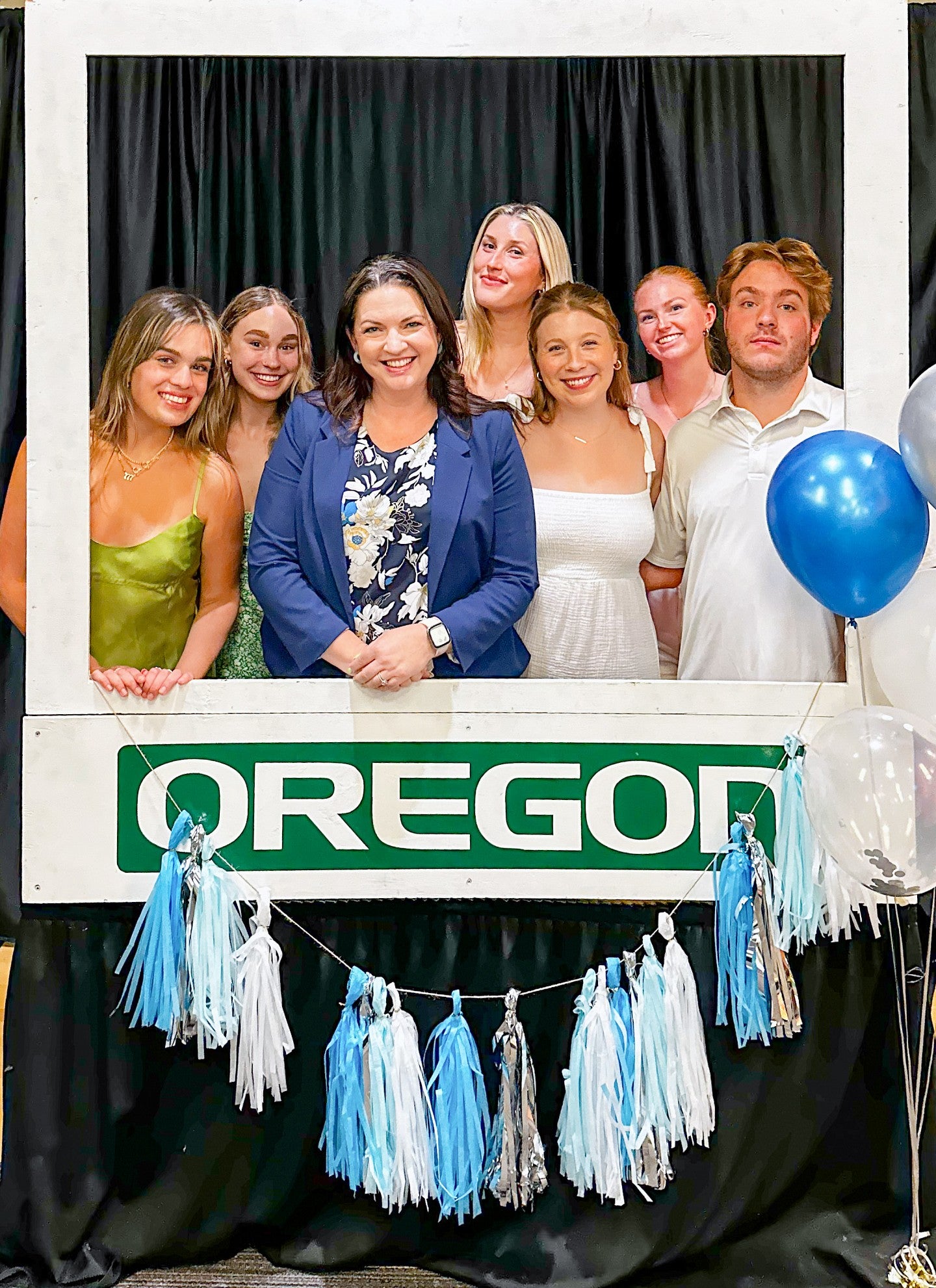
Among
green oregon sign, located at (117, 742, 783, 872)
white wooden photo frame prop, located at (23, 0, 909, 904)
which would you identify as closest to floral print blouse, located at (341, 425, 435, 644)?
white wooden photo frame prop, located at (23, 0, 909, 904)

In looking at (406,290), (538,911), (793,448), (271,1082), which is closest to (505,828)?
(538,911)

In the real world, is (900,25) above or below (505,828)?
above

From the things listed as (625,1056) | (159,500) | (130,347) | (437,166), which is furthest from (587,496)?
(625,1056)

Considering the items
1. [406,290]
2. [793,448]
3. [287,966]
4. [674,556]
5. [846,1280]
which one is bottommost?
[846,1280]

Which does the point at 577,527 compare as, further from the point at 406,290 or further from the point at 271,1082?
the point at 271,1082

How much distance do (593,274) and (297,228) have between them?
0.59 meters

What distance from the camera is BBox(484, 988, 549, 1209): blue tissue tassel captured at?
6.66 feet

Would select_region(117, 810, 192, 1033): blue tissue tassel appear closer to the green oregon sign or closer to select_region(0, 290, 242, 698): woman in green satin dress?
the green oregon sign

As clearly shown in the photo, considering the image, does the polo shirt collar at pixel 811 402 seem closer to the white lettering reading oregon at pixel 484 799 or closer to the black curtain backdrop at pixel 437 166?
the black curtain backdrop at pixel 437 166

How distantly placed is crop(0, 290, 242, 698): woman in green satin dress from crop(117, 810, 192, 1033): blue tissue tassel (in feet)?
1.32

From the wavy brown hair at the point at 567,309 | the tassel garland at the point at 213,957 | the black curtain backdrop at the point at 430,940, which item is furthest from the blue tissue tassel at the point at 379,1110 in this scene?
the wavy brown hair at the point at 567,309

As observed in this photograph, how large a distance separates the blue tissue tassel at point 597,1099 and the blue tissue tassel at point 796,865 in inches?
14.3

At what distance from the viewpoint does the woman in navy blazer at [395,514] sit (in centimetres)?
205

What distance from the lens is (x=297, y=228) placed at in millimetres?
2139
